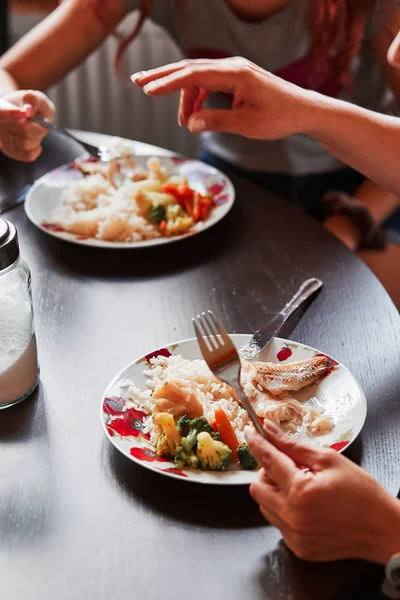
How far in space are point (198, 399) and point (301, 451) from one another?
7.5 inches

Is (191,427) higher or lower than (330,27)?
lower

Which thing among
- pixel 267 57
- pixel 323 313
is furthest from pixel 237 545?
pixel 267 57

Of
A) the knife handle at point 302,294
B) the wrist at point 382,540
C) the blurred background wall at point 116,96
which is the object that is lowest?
the blurred background wall at point 116,96

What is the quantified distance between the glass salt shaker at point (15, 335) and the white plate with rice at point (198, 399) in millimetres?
123

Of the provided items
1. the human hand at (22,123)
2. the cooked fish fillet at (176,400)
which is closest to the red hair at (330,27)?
the human hand at (22,123)

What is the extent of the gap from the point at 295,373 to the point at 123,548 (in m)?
0.35

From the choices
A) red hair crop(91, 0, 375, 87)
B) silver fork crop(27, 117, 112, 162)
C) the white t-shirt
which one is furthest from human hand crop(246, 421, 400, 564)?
the white t-shirt

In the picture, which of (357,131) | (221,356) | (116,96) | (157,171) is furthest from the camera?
(116,96)

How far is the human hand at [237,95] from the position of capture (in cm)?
131

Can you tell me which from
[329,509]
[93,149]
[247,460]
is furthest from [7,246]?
[93,149]

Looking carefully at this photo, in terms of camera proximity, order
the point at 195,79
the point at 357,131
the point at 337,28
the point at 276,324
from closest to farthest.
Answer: the point at 276,324
the point at 195,79
the point at 357,131
the point at 337,28

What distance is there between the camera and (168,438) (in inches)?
36.9

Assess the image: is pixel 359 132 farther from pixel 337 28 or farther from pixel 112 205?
pixel 337 28

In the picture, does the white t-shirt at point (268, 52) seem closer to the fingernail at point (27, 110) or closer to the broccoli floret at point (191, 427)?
the fingernail at point (27, 110)
